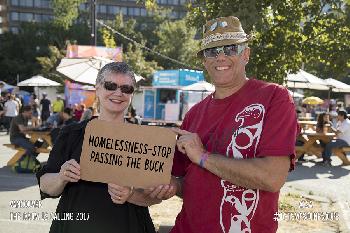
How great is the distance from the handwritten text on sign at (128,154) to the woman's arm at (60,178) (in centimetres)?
4

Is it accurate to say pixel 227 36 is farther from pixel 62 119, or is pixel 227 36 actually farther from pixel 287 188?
pixel 62 119

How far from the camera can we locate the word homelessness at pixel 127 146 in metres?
2.55

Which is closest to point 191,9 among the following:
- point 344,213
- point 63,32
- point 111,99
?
point 344,213

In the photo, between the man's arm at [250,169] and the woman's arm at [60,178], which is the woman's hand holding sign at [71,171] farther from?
the man's arm at [250,169]

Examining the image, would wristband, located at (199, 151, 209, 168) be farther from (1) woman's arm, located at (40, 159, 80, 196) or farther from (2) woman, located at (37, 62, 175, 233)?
(1) woman's arm, located at (40, 159, 80, 196)

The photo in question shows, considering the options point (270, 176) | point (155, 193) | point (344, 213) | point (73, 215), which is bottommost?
point (344, 213)

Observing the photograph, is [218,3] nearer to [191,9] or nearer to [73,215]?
[191,9]

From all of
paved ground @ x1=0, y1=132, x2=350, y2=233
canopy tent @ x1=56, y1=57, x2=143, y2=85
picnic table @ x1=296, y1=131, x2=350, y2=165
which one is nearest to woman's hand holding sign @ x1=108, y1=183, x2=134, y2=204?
paved ground @ x1=0, y1=132, x2=350, y2=233

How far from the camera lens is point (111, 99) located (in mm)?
2941

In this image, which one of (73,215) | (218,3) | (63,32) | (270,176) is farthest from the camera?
(63,32)

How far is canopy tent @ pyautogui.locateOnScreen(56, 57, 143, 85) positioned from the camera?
1388 centimetres

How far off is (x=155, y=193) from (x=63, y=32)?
56.8 metres

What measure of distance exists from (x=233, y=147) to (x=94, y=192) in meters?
0.94

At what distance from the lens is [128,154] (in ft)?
8.46
